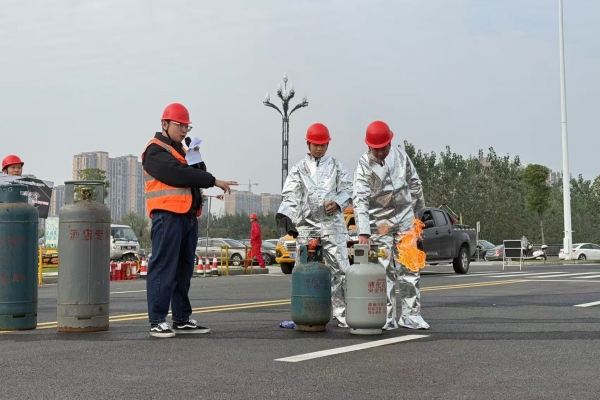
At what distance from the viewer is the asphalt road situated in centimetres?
478

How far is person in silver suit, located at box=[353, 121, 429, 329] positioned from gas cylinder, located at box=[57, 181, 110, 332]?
8.39 ft

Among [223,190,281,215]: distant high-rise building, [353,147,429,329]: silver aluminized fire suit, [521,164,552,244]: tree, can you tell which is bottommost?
[353,147,429,329]: silver aluminized fire suit

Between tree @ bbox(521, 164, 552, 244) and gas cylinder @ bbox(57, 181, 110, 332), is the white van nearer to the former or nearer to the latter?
gas cylinder @ bbox(57, 181, 110, 332)

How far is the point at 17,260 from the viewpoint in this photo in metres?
8.05

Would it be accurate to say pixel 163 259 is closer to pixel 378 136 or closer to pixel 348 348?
pixel 348 348

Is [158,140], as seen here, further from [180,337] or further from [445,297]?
[445,297]

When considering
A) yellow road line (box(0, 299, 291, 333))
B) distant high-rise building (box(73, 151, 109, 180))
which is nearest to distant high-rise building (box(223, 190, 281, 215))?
distant high-rise building (box(73, 151, 109, 180))

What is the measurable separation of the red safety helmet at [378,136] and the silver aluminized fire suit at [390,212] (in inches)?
7.7

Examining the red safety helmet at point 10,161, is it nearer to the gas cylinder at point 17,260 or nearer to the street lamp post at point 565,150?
the gas cylinder at point 17,260

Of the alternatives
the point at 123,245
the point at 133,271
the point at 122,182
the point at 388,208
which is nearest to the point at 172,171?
the point at 388,208

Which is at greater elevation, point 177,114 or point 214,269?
point 177,114

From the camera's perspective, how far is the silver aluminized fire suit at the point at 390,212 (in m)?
8.15

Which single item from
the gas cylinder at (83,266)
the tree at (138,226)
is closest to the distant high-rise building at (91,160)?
the tree at (138,226)

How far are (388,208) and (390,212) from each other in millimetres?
45
